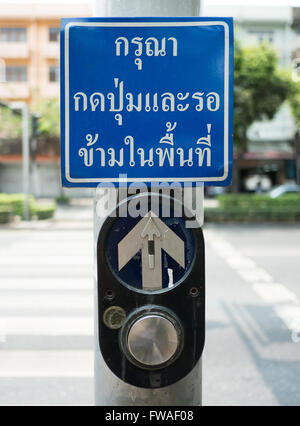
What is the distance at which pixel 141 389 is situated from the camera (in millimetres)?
1448

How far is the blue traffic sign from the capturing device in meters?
1.51

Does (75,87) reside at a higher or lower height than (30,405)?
higher

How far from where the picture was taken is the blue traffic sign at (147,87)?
151cm

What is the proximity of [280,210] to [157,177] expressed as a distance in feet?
50.5

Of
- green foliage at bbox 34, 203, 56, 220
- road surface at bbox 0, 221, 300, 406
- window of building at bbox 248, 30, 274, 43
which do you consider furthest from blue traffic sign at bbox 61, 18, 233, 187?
window of building at bbox 248, 30, 274, 43

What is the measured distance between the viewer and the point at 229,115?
60.1 inches


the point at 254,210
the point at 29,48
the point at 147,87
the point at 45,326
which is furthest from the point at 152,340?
the point at 29,48

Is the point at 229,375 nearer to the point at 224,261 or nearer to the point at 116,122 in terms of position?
the point at 116,122

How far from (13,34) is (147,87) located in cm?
3548

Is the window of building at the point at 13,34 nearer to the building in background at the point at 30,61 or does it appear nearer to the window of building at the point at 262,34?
the building in background at the point at 30,61

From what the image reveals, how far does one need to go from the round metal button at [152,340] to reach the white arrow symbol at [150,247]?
0.10m

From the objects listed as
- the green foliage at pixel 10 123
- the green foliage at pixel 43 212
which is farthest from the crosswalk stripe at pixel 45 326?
the green foliage at pixel 10 123

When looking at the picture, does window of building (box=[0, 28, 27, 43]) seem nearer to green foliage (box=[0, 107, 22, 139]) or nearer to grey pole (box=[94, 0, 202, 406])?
green foliage (box=[0, 107, 22, 139])
